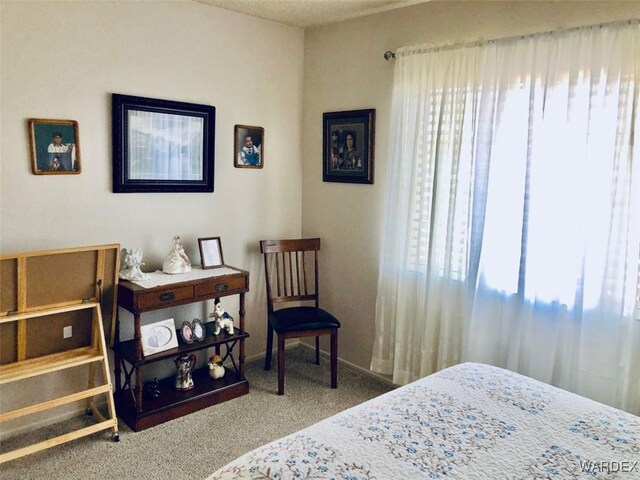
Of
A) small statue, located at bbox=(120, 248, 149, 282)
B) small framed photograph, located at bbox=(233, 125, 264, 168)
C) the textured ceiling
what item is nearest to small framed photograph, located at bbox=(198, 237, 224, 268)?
small statue, located at bbox=(120, 248, 149, 282)

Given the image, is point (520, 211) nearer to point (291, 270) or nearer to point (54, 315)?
point (291, 270)

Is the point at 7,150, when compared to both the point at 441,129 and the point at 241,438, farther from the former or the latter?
the point at 441,129

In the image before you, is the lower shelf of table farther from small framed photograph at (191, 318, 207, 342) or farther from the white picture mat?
the white picture mat

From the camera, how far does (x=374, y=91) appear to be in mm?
3506

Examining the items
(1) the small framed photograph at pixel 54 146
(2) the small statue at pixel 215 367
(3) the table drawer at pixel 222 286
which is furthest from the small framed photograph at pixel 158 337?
(1) the small framed photograph at pixel 54 146

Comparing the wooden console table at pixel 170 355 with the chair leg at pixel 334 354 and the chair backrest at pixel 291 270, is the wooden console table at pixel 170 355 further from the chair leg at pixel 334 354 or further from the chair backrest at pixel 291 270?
the chair leg at pixel 334 354

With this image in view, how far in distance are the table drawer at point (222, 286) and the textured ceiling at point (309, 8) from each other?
1828 mm

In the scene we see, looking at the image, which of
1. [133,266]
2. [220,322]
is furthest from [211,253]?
[133,266]

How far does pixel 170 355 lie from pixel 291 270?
1.22 metres

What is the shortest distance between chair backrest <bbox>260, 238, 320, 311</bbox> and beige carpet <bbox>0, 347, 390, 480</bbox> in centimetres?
61

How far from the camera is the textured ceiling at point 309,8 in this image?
3.26m

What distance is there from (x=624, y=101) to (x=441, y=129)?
989mm

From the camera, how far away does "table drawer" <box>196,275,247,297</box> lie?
312 cm

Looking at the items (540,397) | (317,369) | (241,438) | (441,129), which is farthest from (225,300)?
(540,397)
